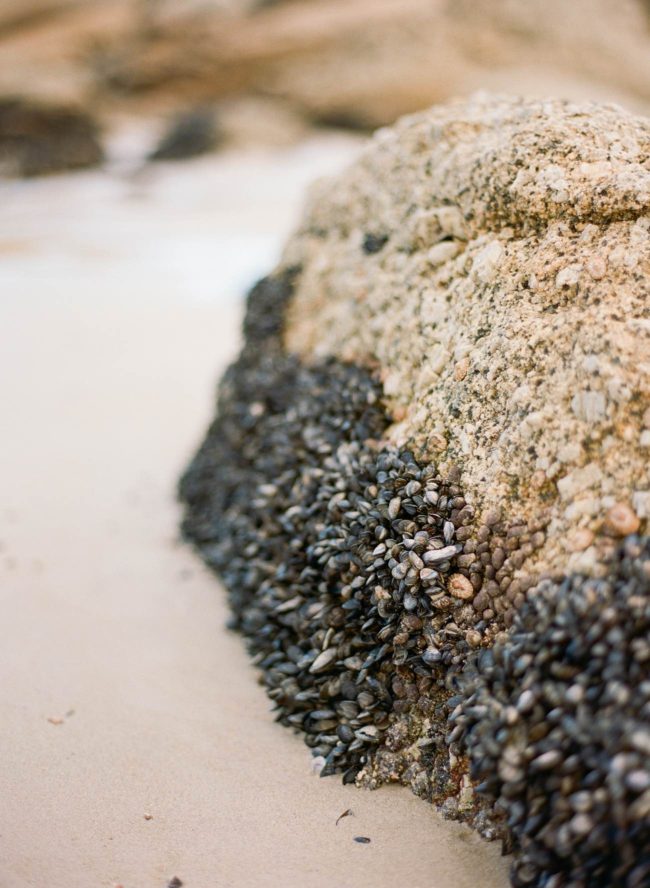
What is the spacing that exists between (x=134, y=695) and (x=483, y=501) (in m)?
2.08

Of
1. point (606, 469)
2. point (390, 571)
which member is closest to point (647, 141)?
point (606, 469)

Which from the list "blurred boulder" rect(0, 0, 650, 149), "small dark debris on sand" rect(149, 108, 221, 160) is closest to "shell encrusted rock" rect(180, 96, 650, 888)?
"small dark debris on sand" rect(149, 108, 221, 160)

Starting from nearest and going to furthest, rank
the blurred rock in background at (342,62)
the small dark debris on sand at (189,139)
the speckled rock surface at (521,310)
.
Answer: the speckled rock surface at (521,310)
the small dark debris on sand at (189,139)
the blurred rock in background at (342,62)

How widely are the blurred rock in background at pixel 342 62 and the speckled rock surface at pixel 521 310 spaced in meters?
23.5

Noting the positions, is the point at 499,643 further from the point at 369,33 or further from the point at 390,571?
the point at 369,33

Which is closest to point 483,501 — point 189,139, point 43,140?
point 189,139

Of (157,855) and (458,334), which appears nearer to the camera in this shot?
(157,855)

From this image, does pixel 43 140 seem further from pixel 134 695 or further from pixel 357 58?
pixel 134 695

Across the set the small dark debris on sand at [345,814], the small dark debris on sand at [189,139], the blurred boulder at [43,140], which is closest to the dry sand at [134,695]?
the small dark debris on sand at [345,814]

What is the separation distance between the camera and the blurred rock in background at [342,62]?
27266 millimetres

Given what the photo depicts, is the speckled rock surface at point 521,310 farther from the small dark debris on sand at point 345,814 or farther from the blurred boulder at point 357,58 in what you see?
the blurred boulder at point 357,58

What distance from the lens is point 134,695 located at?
3.46 m

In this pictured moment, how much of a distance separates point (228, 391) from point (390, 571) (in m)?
2.64

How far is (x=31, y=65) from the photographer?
29.5 m
